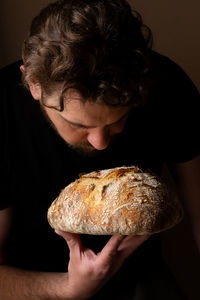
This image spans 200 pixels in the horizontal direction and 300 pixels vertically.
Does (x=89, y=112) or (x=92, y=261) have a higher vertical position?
(x=89, y=112)

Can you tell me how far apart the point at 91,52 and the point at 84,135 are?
22cm

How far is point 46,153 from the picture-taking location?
1254 mm

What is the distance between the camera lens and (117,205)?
2.91ft

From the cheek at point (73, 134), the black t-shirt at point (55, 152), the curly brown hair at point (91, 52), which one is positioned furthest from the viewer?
the black t-shirt at point (55, 152)

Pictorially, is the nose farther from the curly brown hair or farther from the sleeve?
the sleeve

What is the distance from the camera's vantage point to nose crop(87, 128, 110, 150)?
37.8 inches

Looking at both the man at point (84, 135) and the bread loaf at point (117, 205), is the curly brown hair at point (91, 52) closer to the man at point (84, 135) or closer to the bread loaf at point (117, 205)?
the man at point (84, 135)

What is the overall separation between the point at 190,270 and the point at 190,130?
0.95 m

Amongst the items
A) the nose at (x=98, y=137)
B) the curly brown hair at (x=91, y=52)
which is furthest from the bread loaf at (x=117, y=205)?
the curly brown hair at (x=91, y=52)

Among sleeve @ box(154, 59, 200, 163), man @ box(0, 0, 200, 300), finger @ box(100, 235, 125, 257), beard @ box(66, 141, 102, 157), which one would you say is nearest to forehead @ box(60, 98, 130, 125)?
man @ box(0, 0, 200, 300)

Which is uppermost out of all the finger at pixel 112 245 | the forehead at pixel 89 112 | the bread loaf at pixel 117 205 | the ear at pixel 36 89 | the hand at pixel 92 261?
the ear at pixel 36 89

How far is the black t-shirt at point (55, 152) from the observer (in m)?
1.24

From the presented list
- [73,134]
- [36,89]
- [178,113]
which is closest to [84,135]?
[73,134]

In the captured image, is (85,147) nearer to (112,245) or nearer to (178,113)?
(112,245)
